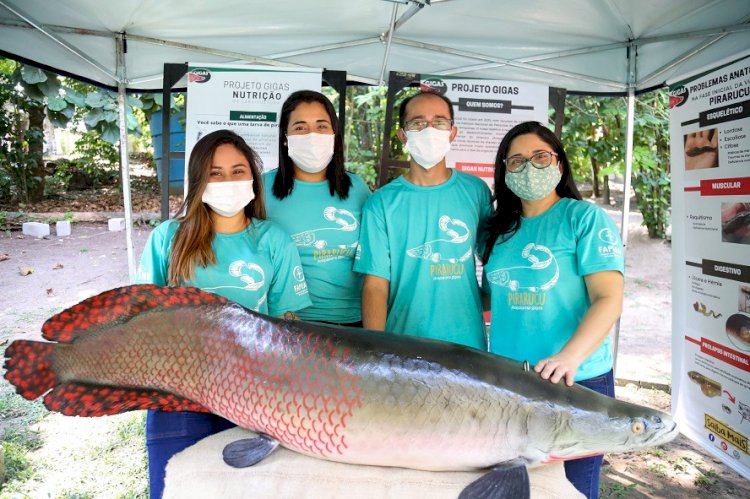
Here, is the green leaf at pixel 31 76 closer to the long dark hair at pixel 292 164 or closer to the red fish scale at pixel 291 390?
the long dark hair at pixel 292 164

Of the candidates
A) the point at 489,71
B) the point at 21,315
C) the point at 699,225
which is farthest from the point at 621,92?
the point at 21,315

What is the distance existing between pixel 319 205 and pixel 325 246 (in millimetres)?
218

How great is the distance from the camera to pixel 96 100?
7.02m

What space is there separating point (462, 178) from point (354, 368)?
1.34 metres

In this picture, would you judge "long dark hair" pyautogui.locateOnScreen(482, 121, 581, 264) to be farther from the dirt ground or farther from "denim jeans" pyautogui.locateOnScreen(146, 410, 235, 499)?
the dirt ground

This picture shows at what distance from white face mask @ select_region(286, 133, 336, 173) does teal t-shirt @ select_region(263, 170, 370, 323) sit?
0.51 ft

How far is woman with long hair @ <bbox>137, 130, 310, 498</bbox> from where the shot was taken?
87.0 inches

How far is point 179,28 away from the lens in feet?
13.6

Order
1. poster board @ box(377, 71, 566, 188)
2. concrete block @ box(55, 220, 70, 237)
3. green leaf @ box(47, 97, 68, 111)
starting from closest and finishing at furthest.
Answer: poster board @ box(377, 71, 566, 188) < green leaf @ box(47, 97, 68, 111) < concrete block @ box(55, 220, 70, 237)

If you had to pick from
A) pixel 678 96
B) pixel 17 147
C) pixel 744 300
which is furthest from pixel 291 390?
pixel 17 147

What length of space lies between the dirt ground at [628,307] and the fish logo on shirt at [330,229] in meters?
2.90

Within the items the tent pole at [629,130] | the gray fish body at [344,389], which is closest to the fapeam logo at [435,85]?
the tent pole at [629,130]

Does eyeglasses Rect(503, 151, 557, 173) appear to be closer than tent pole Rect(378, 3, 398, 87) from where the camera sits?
Yes

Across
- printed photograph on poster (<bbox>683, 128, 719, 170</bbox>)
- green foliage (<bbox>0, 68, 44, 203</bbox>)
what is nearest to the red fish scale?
printed photograph on poster (<bbox>683, 128, 719, 170</bbox>)
